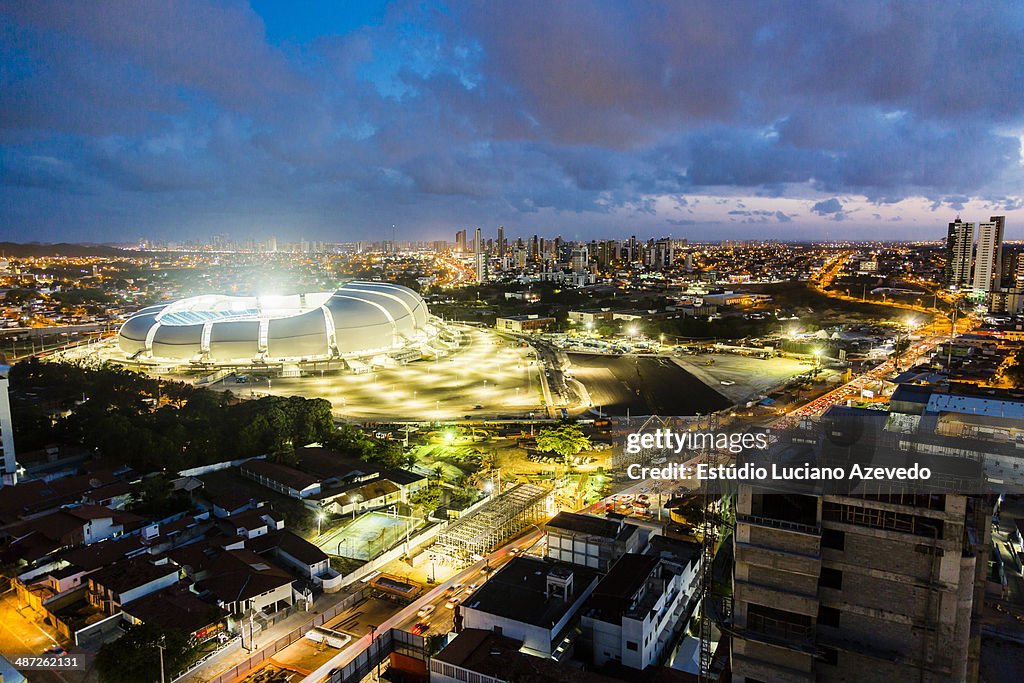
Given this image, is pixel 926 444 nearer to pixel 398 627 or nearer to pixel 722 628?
pixel 722 628

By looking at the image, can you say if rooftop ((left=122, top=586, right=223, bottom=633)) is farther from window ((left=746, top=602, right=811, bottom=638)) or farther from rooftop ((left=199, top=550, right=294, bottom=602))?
window ((left=746, top=602, right=811, bottom=638))

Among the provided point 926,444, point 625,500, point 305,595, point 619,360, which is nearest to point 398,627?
point 305,595

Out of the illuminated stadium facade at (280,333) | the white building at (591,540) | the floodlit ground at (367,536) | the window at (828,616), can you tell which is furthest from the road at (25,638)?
the illuminated stadium facade at (280,333)

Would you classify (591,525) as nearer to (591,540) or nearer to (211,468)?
(591,540)

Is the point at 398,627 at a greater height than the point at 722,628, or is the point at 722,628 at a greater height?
the point at 722,628

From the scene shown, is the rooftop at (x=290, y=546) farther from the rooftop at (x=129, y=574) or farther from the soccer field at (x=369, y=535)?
the rooftop at (x=129, y=574)

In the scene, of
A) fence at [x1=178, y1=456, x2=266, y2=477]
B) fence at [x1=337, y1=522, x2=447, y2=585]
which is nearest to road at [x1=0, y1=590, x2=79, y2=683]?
fence at [x1=337, y1=522, x2=447, y2=585]
